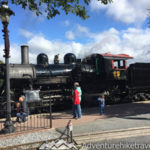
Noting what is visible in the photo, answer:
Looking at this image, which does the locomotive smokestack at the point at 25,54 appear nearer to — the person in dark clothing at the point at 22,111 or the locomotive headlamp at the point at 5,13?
the person in dark clothing at the point at 22,111

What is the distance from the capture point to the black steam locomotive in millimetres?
9641

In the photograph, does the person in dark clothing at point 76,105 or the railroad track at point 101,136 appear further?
the person in dark clothing at point 76,105

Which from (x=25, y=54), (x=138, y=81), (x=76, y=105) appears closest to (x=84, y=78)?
(x=76, y=105)

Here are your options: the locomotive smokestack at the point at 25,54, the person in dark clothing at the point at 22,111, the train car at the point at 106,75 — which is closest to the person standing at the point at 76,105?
the person in dark clothing at the point at 22,111

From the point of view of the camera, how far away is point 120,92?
40.5ft

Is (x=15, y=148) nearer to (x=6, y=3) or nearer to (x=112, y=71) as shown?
(x=6, y=3)

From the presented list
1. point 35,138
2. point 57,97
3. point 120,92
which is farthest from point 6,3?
point 120,92

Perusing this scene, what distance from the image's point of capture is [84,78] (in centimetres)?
1134

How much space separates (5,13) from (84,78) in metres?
6.62

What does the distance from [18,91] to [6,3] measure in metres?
5.21

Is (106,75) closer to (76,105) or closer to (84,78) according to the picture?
(84,78)

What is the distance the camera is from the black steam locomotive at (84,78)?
380 inches

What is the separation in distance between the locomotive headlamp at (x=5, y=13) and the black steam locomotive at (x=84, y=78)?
13.0 feet

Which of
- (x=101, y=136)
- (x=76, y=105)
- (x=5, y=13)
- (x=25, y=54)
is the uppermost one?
(x=25, y=54)
